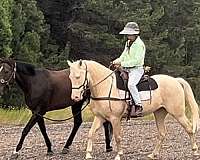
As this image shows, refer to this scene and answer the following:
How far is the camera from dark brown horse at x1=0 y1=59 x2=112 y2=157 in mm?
11039

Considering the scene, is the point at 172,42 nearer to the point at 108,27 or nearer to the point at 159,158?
the point at 108,27

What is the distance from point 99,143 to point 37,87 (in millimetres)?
2716

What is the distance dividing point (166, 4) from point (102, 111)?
33.7 meters

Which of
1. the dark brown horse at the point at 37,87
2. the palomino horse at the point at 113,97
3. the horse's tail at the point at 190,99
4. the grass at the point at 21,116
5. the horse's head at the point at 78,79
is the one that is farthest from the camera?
the grass at the point at 21,116

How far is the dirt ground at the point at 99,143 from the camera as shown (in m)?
11.3

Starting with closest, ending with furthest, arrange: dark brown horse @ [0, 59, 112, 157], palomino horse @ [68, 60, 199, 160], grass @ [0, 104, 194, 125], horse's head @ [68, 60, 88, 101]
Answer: horse's head @ [68, 60, 88, 101] → palomino horse @ [68, 60, 199, 160] → dark brown horse @ [0, 59, 112, 157] → grass @ [0, 104, 194, 125]

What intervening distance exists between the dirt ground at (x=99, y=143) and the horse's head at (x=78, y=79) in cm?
165

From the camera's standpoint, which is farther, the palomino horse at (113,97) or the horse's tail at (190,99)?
the horse's tail at (190,99)

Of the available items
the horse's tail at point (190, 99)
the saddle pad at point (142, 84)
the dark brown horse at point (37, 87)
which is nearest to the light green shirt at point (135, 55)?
the saddle pad at point (142, 84)

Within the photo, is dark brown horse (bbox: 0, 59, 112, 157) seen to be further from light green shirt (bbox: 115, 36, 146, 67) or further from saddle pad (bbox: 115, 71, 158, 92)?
light green shirt (bbox: 115, 36, 146, 67)

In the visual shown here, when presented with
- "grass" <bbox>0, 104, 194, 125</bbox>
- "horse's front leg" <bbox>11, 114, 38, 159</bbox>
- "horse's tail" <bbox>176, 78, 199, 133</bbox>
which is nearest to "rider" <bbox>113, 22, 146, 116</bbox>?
"horse's tail" <bbox>176, 78, 199, 133</bbox>

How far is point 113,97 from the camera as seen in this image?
10273 millimetres

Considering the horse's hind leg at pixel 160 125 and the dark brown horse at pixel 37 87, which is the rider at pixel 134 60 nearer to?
the horse's hind leg at pixel 160 125

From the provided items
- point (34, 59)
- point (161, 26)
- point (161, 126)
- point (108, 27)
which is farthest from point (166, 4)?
point (161, 126)
